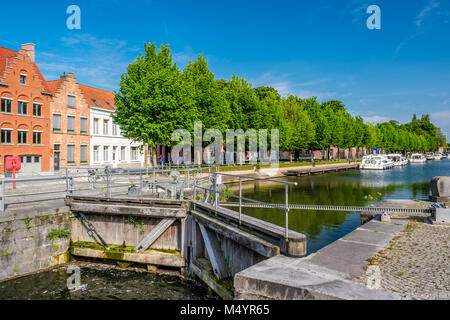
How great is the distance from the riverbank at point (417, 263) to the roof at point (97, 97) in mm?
41233

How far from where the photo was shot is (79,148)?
3925 cm

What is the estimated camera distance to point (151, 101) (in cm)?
2750

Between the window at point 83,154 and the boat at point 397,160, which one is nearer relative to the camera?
the window at point 83,154

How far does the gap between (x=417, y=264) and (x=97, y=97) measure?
153ft

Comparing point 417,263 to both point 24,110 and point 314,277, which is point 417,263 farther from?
point 24,110

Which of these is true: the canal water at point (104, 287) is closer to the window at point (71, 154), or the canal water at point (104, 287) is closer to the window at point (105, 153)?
the window at point (71, 154)

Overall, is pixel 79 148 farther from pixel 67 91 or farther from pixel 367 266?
pixel 367 266

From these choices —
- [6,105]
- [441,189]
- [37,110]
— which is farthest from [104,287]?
[37,110]

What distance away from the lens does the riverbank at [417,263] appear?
208 inches

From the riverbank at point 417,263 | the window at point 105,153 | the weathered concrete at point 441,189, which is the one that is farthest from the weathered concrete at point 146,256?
the window at point 105,153

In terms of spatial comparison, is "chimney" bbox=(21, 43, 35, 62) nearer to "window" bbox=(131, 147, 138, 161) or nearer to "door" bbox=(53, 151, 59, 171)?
"door" bbox=(53, 151, 59, 171)

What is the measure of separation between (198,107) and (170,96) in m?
10.0
